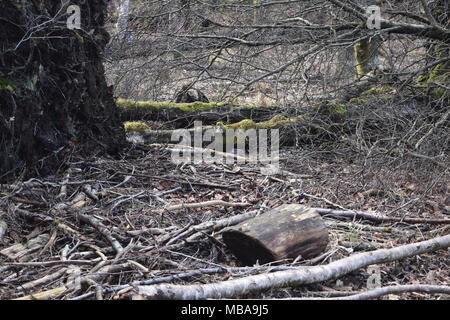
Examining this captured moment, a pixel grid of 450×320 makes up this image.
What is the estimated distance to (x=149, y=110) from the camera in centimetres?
812

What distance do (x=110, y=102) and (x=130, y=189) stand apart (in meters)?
1.48

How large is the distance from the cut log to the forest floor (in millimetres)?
81

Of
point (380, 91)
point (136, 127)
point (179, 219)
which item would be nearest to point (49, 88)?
point (179, 219)

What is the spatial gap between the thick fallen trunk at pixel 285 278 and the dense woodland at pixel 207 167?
10 mm

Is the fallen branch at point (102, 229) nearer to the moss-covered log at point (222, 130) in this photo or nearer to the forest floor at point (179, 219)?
the forest floor at point (179, 219)

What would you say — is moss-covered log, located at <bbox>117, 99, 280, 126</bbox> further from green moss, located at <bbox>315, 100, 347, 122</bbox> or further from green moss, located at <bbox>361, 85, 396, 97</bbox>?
green moss, located at <bbox>361, 85, 396, 97</bbox>

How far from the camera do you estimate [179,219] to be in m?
4.39

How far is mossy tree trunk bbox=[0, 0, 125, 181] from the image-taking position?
4.79 m

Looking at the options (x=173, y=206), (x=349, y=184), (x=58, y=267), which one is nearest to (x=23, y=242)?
(x=58, y=267)

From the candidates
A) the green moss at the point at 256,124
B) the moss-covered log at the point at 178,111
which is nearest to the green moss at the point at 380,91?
the green moss at the point at 256,124

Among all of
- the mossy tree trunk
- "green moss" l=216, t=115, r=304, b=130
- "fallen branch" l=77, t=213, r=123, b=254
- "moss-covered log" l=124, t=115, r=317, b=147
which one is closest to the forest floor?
"fallen branch" l=77, t=213, r=123, b=254

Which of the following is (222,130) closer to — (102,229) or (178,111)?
(178,111)

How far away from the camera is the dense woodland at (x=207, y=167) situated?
3.34m

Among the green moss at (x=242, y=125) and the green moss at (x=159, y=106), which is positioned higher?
the green moss at (x=159, y=106)
